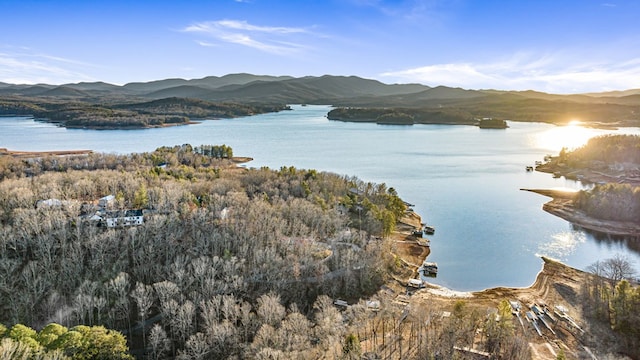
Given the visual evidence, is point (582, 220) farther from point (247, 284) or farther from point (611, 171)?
point (247, 284)

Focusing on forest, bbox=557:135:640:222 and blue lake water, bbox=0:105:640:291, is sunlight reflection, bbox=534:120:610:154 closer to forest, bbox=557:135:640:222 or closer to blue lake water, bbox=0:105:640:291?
blue lake water, bbox=0:105:640:291

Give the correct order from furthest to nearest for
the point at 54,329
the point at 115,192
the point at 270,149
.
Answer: the point at 270,149 < the point at 115,192 < the point at 54,329

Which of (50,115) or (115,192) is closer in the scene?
(115,192)

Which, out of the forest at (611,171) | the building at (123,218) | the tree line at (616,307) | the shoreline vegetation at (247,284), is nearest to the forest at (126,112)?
the shoreline vegetation at (247,284)

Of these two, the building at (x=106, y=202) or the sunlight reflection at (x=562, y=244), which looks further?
the sunlight reflection at (x=562, y=244)

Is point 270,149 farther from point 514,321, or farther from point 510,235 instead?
point 514,321

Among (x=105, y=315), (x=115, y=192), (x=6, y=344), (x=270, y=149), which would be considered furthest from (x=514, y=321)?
(x=270, y=149)

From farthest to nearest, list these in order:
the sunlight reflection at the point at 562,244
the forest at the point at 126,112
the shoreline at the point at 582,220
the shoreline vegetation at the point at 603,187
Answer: the forest at the point at 126,112, the shoreline vegetation at the point at 603,187, the shoreline at the point at 582,220, the sunlight reflection at the point at 562,244

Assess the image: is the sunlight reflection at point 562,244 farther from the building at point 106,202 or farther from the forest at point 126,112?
the forest at point 126,112
